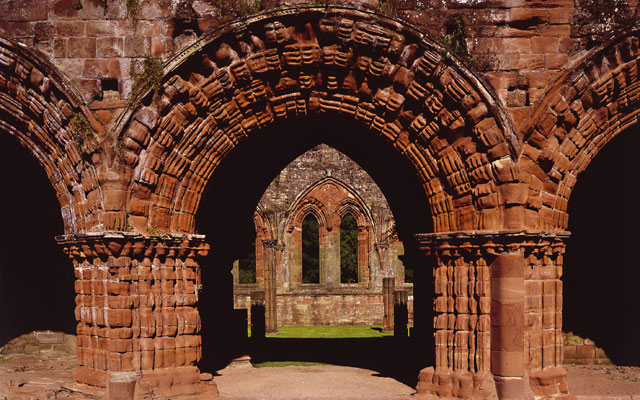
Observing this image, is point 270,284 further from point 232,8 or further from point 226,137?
point 232,8

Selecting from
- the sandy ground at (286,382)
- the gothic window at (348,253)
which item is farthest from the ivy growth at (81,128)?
the gothic window at (348,253)

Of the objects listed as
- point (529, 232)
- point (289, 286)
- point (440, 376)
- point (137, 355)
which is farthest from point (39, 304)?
point (289, 286)

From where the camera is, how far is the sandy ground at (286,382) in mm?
7418

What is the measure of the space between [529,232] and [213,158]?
11.7ft

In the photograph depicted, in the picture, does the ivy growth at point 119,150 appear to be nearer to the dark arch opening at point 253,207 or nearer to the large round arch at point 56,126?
the large round arch at point 56,126

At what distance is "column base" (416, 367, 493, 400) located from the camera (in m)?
6.87

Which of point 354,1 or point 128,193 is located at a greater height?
point 354,1

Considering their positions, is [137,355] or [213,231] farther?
[213,231]

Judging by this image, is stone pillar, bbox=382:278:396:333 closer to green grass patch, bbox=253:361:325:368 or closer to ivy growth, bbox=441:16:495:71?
green grass patch, bbox=253:361:325:368

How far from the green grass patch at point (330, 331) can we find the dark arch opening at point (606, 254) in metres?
6.83

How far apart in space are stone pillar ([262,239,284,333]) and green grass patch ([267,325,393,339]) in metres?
0.38

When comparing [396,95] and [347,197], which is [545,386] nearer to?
[396,95]

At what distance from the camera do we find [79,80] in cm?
721

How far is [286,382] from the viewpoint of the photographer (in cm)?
894
